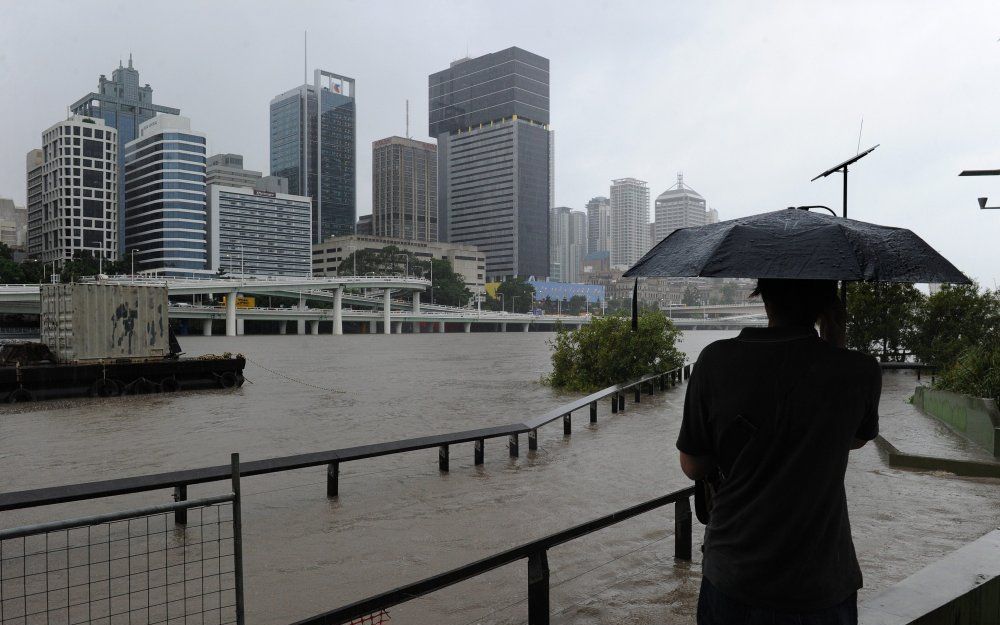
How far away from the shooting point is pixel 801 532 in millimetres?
2131

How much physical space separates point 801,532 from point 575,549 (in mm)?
4484

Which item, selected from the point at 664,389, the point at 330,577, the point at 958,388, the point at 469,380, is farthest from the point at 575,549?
the point at 469,380

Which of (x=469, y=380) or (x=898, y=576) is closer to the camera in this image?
(x=898, y=576)

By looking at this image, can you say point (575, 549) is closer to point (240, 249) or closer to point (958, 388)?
point (958, 388)

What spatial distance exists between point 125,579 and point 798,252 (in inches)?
234

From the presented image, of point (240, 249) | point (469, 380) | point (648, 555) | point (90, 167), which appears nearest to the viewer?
point (648, 555)

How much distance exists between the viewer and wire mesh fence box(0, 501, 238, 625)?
199 inches

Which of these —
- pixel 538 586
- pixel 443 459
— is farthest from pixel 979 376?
pixel 538 586

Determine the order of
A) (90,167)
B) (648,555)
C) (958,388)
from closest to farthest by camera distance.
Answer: (648,555)
(958,388)
(90,167)

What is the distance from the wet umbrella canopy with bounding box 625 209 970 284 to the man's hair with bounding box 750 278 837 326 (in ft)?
0.13

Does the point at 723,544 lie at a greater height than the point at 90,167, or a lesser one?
lesser

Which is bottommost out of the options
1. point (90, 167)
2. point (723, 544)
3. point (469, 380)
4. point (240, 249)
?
point (469, 380)

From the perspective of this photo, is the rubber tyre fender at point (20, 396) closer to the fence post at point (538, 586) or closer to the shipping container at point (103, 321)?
the shipping container at point (103, 321)

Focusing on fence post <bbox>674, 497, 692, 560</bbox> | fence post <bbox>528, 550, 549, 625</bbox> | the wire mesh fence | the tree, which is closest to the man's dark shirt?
fence post <bbox>528, 550, 549, 625</bbox>
